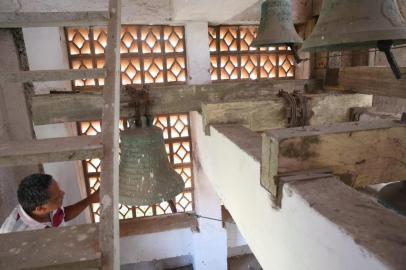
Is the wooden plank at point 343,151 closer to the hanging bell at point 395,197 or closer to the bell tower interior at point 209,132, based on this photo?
the bell tower interior at point 209,132

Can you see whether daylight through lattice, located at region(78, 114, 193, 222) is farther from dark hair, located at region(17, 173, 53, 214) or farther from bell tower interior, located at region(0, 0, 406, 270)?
dark hair, located at region(17, 173, 53, 214)

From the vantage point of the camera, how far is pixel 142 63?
2.75 m

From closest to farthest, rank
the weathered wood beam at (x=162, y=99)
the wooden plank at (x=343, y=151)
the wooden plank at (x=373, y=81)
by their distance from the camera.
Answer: the wooden plank at (x=343, y=151), the wooden plank at (x=373, y=81), the weathered wood beam at (x=162, y=99)

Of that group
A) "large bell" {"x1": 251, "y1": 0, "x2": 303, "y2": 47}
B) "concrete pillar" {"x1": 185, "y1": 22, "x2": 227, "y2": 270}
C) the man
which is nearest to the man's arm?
the man

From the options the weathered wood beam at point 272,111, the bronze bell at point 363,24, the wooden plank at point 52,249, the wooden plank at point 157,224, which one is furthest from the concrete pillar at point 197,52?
the wooden plank at point 52,249

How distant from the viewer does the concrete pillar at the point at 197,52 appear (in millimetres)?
2660

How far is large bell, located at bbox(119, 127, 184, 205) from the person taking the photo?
168cm

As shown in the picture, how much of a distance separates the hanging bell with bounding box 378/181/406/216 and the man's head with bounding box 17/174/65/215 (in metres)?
1.83

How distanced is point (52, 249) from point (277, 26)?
6.12 ft

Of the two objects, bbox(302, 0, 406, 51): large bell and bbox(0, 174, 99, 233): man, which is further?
bbox(0, 174, 99, 233): man

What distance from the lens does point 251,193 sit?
1.22 m

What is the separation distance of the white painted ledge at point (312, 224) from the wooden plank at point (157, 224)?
1734 mm

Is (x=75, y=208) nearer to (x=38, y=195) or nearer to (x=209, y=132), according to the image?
(x=38, y=195)

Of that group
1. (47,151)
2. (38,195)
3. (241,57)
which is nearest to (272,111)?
(241,57)
